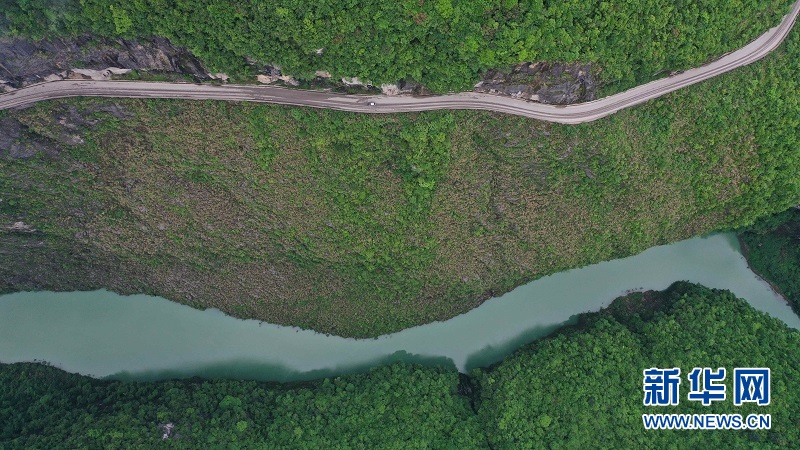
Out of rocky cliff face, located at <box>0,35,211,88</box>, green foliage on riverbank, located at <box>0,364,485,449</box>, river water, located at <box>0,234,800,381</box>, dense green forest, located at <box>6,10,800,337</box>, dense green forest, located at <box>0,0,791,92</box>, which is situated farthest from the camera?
river water, located at <box>0,234,800,381</box>

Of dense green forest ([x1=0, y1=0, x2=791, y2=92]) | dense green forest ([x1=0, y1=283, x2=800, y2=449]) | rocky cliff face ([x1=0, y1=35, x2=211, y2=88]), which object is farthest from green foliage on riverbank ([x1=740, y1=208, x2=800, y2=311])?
rocky cliff face ([x1=0, y1=35, x2=211, y2=88])

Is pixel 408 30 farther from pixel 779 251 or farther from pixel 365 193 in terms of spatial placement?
pixel 779 251

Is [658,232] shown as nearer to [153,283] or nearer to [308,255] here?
[308,255]

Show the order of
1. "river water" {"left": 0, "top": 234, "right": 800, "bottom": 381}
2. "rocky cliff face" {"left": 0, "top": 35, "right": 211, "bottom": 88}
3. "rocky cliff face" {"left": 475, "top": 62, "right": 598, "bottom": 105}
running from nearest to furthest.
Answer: "rocky cliff face" {"left": 0, "top": 35, "right": 211, "bottom": 88} → "rocky cliff face" {"left": 475, "top": 62, "right": 598, "bottom": 105} → "river water" {"left": 0, "top": 234, "right": 800, "bottom": 381}

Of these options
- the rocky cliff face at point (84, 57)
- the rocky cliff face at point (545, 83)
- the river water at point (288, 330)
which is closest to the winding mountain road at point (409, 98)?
the rocky cliff face at point (545, 83)

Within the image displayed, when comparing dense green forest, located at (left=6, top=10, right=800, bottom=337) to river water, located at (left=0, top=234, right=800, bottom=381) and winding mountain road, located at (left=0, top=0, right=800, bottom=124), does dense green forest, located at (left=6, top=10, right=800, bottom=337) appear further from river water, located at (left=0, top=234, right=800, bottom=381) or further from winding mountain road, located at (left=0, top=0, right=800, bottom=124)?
river water, located at (left=0, top=234, right=800, bottom=381)

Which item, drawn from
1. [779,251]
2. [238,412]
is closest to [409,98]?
[238,412]

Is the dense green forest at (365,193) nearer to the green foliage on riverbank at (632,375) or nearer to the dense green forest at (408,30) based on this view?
the dense green forest at (408,30)
